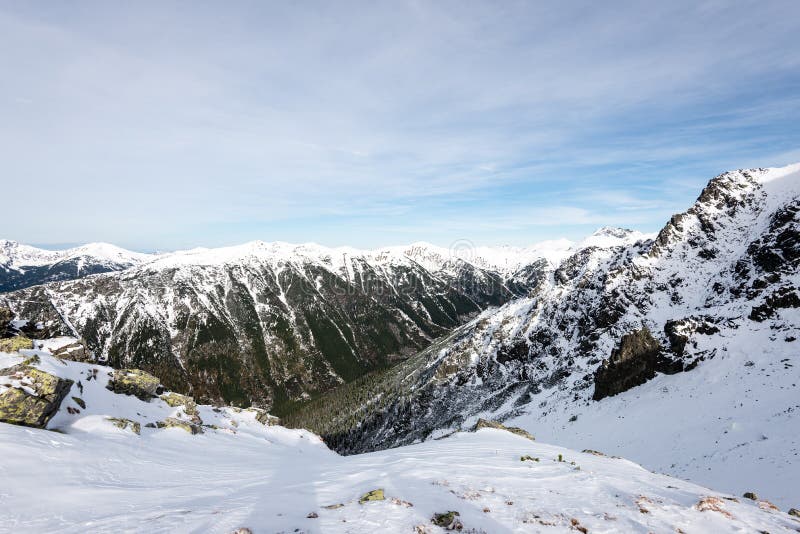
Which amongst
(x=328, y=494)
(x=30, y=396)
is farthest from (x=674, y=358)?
(x=30, y=396)

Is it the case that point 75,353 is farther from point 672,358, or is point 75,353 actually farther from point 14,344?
point 672,358

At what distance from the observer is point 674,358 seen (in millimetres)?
64938

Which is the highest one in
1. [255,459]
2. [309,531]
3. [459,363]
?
[309,531]

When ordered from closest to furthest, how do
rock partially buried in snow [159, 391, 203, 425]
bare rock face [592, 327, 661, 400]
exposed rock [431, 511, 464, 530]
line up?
exposed rock [431, 511, 464, 530] → rock partially buried in snow [159, 391, 203, 425] → bare rock face [592, 327, 661, 400]

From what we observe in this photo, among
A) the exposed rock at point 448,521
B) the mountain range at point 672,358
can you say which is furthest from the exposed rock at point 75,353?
the exposed rock at point 448,521

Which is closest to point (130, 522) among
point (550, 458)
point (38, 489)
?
point (38, 489)

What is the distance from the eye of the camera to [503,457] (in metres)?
22.3

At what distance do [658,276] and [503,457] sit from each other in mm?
99660

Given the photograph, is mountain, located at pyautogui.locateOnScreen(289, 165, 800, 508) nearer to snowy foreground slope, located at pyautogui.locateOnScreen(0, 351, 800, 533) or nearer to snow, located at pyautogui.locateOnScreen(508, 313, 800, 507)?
snow, located at pyautogui.locateOnScreen(508, 313, 800, 507)

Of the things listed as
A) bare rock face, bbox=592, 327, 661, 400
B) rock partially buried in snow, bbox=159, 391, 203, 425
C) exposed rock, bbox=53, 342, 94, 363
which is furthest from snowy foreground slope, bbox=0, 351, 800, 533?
bare rock face, bbox=592, 327, 661, 400

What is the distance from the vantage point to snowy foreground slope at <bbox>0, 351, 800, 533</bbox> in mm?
11802

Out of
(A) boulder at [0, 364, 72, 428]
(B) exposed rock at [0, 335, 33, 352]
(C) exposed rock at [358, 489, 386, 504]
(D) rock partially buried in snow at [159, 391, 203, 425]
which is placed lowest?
(D) rock partially buried in snow at [159, 391, 203, 425]

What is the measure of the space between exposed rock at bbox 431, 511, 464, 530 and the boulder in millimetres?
26276

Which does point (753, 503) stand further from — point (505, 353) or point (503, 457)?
point (505, 353)
